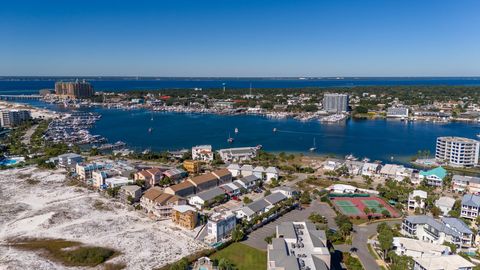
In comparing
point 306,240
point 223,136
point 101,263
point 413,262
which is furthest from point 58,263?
point 223,136

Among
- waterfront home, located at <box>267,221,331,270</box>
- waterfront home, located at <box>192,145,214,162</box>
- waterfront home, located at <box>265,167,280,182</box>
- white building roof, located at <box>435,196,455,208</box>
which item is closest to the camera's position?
waterfront home, located at <box>267,221,331,270</box>

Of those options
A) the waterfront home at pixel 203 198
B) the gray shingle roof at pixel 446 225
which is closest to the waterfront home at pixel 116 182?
the waterfront home at pixel 203 198

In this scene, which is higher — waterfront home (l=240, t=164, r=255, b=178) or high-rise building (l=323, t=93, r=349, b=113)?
high-rise building (l=323, t=93, r=349, b=113)

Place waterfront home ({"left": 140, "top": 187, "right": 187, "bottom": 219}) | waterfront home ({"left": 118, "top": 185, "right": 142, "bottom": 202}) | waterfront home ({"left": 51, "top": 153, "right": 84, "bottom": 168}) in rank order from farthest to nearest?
waterfront home ({"left": 51, "top": 153, "right": 84, "bottom": 168})
waterfront home ({"left": 118, "top": 185, "right": 142, "bottom": 202})
waterfront home ({"left": 140, "top": 187, "right": 187, "bottom": 219})

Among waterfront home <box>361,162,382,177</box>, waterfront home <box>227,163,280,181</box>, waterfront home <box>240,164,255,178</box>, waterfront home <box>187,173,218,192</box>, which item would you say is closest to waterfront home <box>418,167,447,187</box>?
waterfront home <box>361,162,382,177</box>

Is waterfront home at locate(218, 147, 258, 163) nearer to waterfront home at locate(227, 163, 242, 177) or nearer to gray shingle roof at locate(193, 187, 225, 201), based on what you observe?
waterfront home at locate(227, 163, 242, 177)

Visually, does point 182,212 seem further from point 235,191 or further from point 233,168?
point 233,168

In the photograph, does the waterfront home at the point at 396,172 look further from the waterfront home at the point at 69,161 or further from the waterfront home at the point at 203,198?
the waterfront home at the point at 69,161
